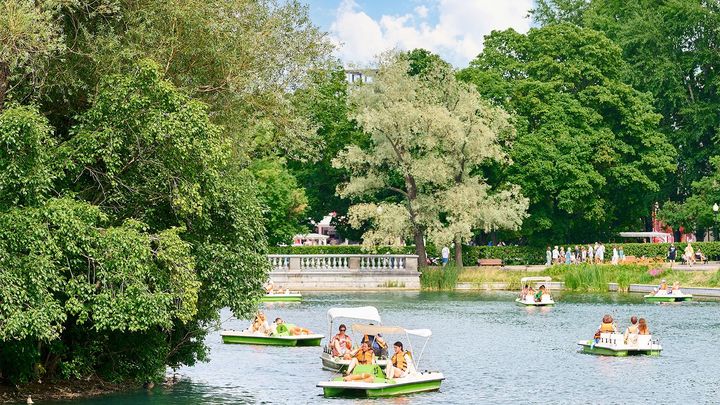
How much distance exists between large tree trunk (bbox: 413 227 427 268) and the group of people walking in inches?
342

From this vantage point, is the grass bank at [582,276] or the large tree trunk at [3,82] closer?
the large tree trunk at [3,82]

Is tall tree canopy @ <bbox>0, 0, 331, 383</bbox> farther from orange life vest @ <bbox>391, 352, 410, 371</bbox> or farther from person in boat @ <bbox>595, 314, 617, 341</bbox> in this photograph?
person in boat @ <bbox>595, 314, 617, 341</bbox>

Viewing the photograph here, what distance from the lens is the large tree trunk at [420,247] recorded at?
79.0m

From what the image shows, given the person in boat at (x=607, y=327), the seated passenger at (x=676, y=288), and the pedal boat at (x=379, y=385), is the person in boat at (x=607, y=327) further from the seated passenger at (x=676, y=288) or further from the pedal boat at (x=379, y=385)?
the seated passenger at (x=676, y=288)

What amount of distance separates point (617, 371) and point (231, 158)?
47.6ft

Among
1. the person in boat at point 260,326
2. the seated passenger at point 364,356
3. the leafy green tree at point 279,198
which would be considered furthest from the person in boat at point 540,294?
the seated passenger at point 364,356

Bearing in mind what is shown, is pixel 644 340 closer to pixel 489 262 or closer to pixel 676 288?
pixel 676 288

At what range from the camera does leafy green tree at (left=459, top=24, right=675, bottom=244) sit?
3282 inches

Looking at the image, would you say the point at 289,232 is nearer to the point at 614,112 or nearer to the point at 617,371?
the point at 614,112

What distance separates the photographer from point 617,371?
131 feet

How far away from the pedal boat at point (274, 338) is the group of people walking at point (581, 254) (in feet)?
122

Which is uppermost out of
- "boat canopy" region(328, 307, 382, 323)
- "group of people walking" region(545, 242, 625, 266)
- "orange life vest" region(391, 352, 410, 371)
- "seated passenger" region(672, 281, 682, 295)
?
"group of people walking" region(545, 242, 625, 266)

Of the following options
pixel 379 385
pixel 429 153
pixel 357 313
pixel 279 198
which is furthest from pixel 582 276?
pixel 379 385

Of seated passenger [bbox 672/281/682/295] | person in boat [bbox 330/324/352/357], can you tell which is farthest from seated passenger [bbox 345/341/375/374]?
seated passenger [bbox 672/281/682/295]
